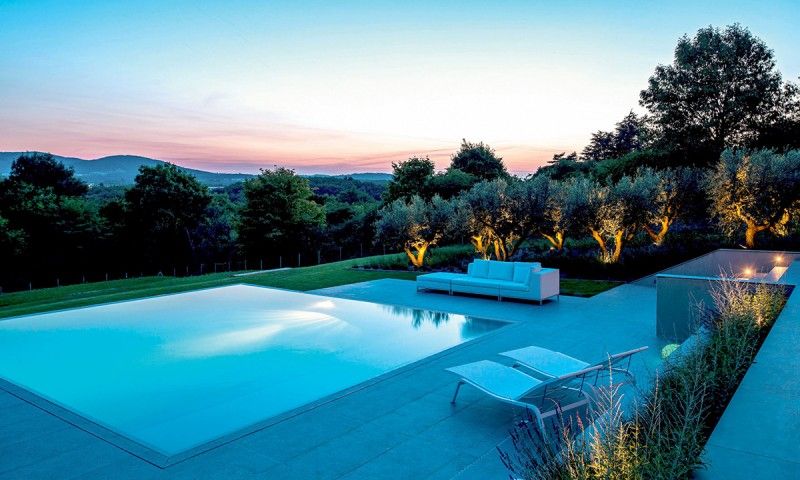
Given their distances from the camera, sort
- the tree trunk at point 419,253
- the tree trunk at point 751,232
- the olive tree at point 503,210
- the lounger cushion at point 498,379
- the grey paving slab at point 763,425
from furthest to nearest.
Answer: the tree trunk at point 419,253
the olive tree at point 503,210
the tree trunk at point 751,232
the lounger cushion at point 498,379
the grey paving slab at point 763,425

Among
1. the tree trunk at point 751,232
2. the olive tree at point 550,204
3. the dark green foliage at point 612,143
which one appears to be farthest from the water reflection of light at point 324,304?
the dark green foliage at point 612,143

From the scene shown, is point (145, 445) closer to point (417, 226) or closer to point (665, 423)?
point (665, 423)

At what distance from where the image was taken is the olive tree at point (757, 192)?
13367mm

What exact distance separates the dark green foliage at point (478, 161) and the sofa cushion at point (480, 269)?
2844cm

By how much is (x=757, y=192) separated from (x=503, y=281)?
8480 mm

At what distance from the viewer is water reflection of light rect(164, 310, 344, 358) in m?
7.73

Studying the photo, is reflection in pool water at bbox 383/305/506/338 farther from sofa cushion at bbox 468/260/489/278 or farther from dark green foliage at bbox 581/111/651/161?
dark green foliage at bbox 581/111/651/161

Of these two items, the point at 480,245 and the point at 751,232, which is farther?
the point at 480,245

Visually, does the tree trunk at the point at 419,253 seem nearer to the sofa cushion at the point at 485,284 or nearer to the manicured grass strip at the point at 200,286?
the manicured grass strip at the point at 200,286

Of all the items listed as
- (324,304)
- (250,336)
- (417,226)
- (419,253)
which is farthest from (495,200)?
(250,336)

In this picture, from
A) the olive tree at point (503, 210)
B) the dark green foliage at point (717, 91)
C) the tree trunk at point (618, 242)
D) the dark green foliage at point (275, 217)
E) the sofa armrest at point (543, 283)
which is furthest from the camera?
the dark green foliage at point (275, 217)

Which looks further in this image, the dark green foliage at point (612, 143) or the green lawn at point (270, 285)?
the dark green foliage at point (612, 143)

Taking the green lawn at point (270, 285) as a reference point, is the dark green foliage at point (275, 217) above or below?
above

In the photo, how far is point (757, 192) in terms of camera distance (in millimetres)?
13672
